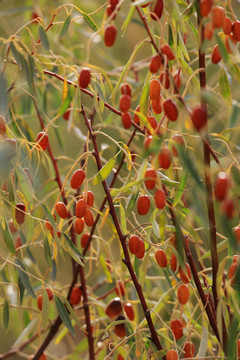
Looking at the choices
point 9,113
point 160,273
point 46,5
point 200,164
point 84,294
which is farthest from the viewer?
point 46,5

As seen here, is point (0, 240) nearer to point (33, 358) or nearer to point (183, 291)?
point (33, 358)

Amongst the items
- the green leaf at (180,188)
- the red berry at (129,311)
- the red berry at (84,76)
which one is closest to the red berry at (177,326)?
the red berry at (129,311)

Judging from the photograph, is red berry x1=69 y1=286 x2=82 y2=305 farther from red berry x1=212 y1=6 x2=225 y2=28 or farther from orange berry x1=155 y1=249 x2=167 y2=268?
red berry x1=212 y1=6 x2=225 y2=28

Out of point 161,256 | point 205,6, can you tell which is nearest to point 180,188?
point 161,256

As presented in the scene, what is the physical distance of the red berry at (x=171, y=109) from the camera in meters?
0.47

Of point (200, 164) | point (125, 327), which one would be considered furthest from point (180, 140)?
point (125, 327)

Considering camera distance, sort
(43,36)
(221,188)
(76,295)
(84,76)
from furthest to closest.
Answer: (76,295) < (43,36) < (84,76) < (221,188)

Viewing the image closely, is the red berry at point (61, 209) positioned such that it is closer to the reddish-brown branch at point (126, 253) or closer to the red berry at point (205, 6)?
the reddish-brown branch at point (126, 253)

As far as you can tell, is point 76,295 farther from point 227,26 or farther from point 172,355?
point 227,26

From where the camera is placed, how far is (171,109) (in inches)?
18.6

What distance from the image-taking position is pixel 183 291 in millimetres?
624

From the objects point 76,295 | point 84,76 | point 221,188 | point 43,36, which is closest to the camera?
point 221,188

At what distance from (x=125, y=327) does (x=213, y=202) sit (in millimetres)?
219

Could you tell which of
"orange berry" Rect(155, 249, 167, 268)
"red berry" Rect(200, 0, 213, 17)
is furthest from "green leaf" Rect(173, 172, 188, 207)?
"red berry" Rect(200, 0, 213, 17)
